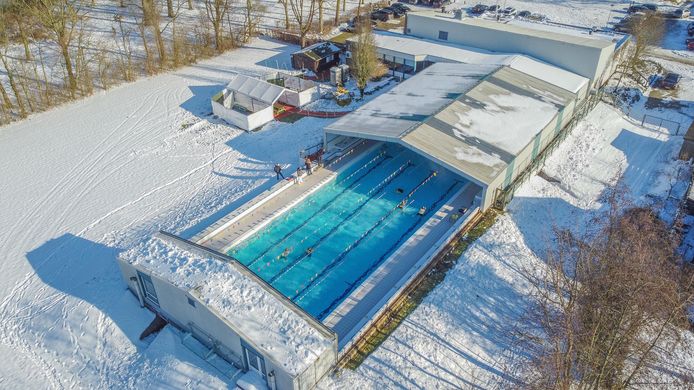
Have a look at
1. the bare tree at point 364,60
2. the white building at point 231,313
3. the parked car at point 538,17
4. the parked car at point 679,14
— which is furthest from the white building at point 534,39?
the white building at point 231,313

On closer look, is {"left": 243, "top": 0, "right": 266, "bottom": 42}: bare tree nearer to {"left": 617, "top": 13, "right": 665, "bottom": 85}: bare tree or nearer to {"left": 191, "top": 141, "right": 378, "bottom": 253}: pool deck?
{"left": 191, "top": 141, "right": 378, "bottom": 253}: pool deck

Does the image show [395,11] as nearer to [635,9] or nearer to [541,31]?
[541,31]

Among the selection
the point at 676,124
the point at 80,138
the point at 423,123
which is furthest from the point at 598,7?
the point at 80,138

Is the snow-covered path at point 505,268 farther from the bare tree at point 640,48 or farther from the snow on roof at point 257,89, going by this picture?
the snow on roof at point 257,89

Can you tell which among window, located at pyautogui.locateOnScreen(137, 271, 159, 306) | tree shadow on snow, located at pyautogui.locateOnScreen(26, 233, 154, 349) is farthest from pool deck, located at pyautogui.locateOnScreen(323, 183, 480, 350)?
tree shadow on snow, located at pyautogui.locateOnScreen(26, 233, 154, 349)

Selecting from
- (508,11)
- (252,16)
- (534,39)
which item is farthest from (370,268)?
(508,11)

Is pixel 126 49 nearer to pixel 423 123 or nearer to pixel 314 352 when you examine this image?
pixel 423 123
